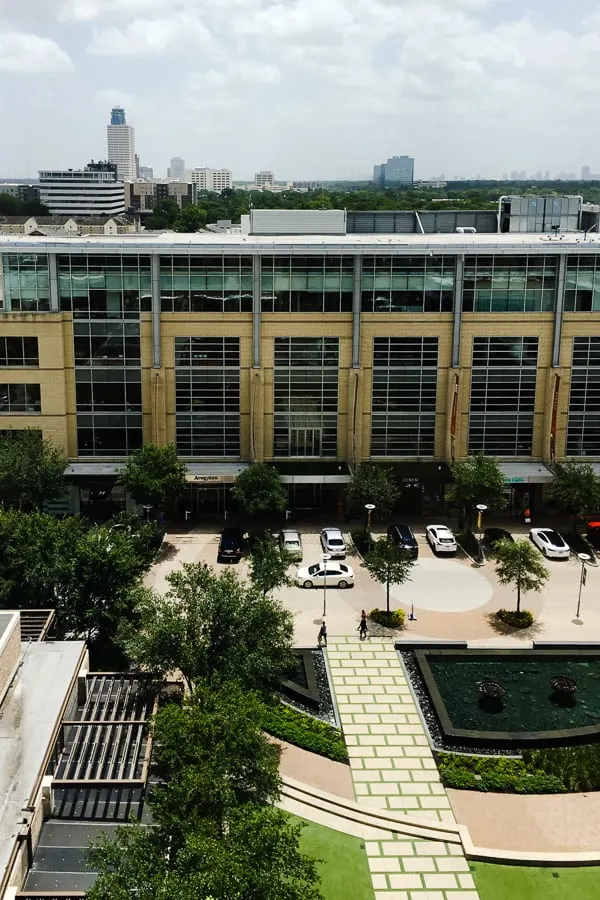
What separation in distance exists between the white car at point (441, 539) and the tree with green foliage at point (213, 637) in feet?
61.3

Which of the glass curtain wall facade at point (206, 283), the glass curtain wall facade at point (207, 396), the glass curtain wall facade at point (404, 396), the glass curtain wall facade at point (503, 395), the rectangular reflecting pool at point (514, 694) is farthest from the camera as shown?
the glass curtain wall facade at point (503, 395)

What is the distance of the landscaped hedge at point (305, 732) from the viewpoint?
97.5ft

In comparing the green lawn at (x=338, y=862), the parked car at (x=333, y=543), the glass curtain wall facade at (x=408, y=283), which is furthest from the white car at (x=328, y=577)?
the green lawn at (x=338, y=862)

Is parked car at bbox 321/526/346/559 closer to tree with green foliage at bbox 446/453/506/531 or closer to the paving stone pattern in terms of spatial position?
tree with green foliage at bbox 446/453/506/531

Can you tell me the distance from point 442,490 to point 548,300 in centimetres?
1214

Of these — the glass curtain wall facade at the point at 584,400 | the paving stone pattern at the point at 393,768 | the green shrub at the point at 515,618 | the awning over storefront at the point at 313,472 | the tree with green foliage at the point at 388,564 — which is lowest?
the paving stone pattern at the point at 393,768

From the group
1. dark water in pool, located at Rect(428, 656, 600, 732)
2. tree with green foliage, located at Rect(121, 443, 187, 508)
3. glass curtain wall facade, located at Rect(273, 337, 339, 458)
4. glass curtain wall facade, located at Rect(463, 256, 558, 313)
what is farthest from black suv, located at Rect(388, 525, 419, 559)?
glass curtain wall facade, located at Rect(463, 256, 558, 313)

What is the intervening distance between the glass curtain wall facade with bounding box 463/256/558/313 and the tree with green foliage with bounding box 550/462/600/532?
30.8ft

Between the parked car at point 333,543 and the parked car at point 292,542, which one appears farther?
the parked car at point 333,543

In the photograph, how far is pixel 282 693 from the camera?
3312 cm

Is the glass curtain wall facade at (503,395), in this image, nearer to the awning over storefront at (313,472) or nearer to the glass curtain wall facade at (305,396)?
the awning over storefront at (313,472)

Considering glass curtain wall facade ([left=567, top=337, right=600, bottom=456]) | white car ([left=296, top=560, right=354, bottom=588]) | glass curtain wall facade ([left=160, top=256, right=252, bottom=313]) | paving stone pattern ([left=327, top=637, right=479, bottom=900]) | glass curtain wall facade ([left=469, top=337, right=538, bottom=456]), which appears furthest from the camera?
glass curtain wall facade ([left=567, top=337, right=600, bottom=456])

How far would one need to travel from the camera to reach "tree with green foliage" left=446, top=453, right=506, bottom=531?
47.1 m

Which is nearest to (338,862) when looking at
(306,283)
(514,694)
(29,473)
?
(514,694)
